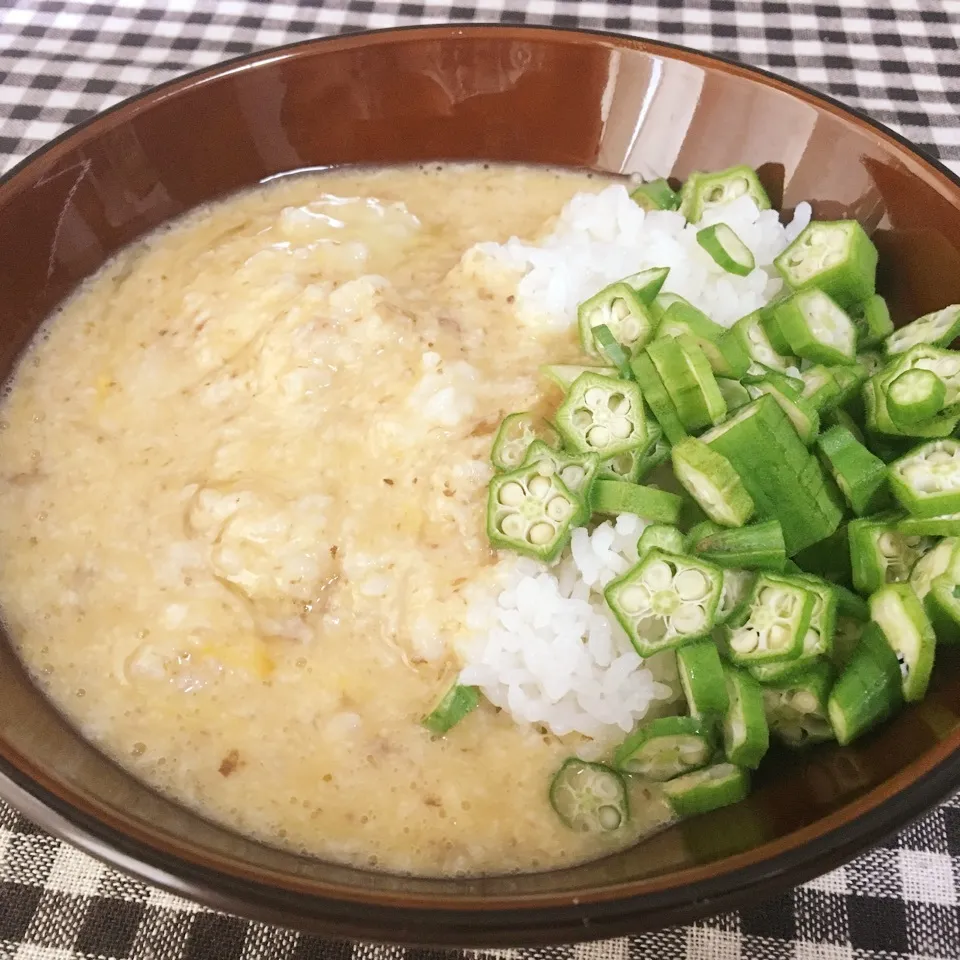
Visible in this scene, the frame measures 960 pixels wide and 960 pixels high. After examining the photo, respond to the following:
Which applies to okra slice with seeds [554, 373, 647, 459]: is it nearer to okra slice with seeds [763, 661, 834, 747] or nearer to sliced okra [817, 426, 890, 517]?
sliced okra [817, 426, 890, 517]

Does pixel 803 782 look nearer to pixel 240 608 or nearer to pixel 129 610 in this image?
pixel 240 608

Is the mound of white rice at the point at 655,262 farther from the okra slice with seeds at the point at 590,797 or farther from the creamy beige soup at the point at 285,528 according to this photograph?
the okra slice with seeds at the point at 590,797

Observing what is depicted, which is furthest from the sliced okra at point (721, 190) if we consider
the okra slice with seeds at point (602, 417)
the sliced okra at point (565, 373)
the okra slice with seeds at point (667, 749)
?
the okra slice with seeds at point (667, 749)

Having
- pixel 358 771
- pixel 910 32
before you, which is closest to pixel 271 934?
pixel 358 771

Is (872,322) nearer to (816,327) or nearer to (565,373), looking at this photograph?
(816,327)

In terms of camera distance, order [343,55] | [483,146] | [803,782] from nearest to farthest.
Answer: [803,782], [343,55], [483,146]

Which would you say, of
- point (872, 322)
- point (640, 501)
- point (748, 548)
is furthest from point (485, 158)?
point (748, 548)

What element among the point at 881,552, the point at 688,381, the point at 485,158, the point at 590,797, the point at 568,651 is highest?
the point at 485,158
